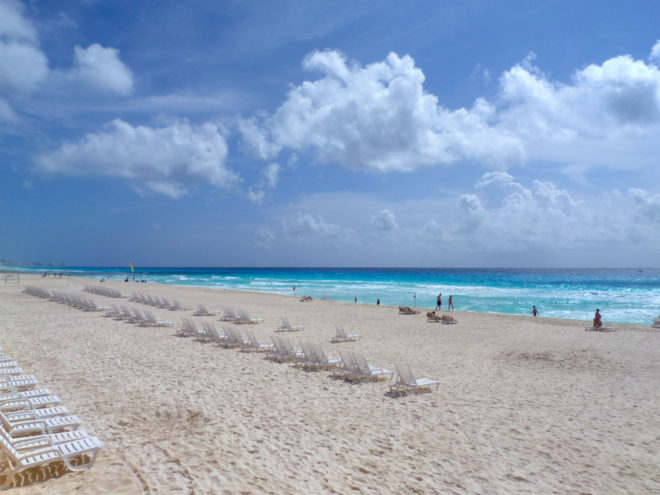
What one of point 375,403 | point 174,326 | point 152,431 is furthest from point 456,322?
point 152,431

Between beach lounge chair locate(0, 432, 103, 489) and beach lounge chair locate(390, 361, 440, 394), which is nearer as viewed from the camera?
beach lounge chair locate(0, 432, 103, 489)

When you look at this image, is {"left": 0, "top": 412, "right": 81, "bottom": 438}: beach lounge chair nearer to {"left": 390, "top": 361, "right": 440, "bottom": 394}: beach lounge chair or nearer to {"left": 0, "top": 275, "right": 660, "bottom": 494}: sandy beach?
{"left": 0, "top": 275, "right": 660, "bottom": 494}: sandy beach

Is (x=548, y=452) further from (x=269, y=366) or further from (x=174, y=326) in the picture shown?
(x=174, y=326)

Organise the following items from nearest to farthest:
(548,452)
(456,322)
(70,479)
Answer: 1. (70,479)
2. (548,452)
3. (456,322)

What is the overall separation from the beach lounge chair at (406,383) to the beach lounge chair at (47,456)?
4851 mm

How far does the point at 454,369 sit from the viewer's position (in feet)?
33.7

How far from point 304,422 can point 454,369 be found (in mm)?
5095

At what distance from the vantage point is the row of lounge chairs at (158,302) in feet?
71.6

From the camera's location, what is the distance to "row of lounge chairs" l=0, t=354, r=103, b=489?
4.29 meters

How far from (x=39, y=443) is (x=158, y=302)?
64.6ft

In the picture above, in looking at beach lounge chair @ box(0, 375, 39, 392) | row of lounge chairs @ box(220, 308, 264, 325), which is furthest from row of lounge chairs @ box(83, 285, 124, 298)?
beach lounge chair @ box(0, 375, 39, 392)

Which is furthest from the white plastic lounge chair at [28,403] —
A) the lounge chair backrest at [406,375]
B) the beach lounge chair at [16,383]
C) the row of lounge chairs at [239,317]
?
the row of lounge chairs at [239,317]

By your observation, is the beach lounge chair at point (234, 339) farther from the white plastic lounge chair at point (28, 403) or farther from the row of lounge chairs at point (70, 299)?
the row of lounge chairs at point (70, 299)

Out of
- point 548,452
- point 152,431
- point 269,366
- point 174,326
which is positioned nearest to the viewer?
point 548,452
